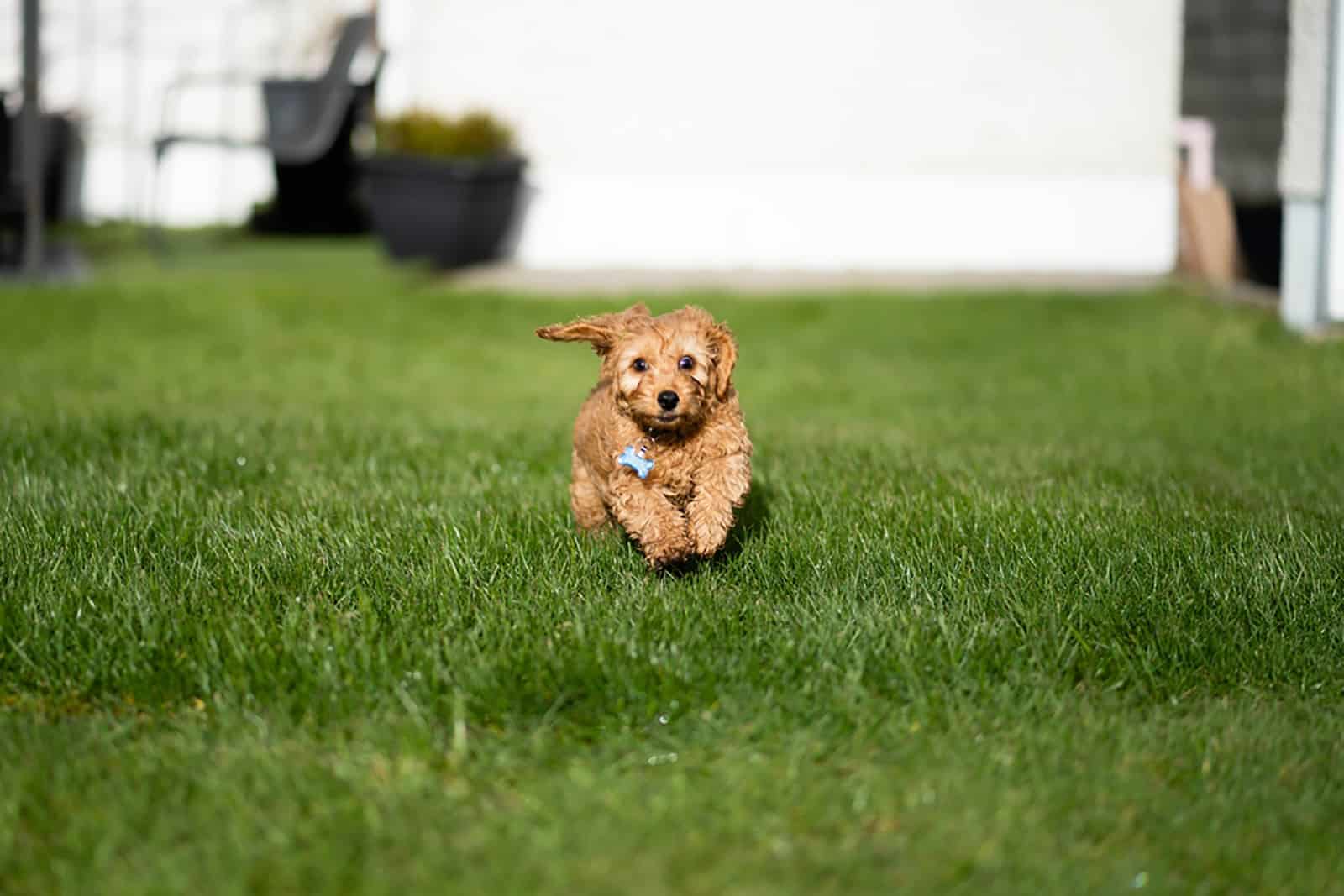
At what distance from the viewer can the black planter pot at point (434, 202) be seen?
10.4 metres

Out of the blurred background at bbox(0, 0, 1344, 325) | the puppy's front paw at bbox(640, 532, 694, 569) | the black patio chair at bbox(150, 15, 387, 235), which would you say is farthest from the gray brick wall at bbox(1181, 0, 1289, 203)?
the puppy's front paw at bbox(640, 532, 694, 569)

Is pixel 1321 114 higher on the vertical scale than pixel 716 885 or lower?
higher

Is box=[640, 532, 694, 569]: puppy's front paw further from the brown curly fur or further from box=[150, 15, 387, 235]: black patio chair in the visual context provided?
box=[150, 15, 387, 235]: black patio chair

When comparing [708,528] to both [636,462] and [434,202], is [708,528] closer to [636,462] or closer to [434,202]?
[636,462]

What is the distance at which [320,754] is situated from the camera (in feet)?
9.02

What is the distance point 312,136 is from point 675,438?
7.70 metres

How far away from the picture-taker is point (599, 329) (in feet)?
11.6

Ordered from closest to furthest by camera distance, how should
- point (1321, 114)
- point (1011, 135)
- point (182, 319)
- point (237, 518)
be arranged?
Answer: 1. point (237, 518)
2. point (1321, 114)
3. point (182, 319)
4. point (1011, 135)

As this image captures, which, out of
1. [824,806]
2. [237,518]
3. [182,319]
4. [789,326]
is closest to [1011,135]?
[789,326]

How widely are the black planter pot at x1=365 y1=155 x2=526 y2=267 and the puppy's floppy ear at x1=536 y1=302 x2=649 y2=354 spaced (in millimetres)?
7073

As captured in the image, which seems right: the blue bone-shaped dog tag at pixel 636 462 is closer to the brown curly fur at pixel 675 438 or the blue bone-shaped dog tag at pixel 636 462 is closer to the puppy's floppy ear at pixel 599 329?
the brown curly fur at pixel 675 438

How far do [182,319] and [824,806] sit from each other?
753 cm

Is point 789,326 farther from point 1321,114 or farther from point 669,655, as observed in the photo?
point 669,655

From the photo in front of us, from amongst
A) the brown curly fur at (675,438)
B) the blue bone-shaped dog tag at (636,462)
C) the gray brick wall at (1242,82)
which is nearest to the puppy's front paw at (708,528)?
the brown curly fur at (675,438)
